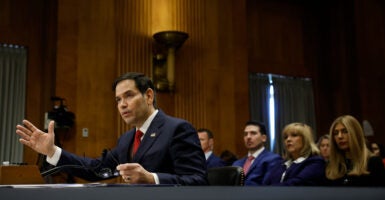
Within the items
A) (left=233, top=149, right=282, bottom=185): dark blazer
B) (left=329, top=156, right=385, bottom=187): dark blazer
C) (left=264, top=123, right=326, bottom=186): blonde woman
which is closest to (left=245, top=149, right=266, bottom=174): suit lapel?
(left=233, top=149, right=282, bottom=185): dark blazer

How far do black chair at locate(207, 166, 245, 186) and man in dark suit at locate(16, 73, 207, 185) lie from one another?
0.52 metres

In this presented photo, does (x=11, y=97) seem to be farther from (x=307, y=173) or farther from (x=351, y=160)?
(x=351, y=160)

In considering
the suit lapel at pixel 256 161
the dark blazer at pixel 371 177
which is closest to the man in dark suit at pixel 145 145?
the dark blazer at pixel 371 177

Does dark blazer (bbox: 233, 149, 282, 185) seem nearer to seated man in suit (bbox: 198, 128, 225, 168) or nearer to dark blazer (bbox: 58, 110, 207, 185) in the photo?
seated man in suit (bbox: 198, 128, 225, 168)

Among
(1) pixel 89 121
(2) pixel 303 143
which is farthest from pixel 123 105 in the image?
(1) pixel 89 121

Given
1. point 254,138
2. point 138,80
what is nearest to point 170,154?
A: point 138,80

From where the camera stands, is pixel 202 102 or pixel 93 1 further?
pixel 202 102

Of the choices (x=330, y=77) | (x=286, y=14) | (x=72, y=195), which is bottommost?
(x=72, y=195)

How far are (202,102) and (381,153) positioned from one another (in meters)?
2.86

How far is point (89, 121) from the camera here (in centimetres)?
683

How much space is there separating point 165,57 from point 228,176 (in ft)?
15.3

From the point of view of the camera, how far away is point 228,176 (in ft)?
9.89

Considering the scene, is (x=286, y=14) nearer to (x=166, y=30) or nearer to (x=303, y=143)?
(x=166, y=30)

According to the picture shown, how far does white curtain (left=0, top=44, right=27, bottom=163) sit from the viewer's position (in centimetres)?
676
